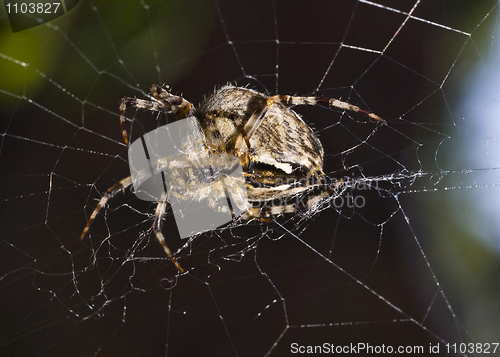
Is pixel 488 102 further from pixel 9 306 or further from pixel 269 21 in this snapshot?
pixel 9 306

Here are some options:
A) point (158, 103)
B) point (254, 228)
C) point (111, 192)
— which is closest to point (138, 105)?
point (158, 103)

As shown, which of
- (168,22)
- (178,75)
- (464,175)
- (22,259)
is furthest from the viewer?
(178,75)

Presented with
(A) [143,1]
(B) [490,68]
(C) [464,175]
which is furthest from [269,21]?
(C) [464,175]

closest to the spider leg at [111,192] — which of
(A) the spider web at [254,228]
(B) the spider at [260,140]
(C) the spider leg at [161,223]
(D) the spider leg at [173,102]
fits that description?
(B) the spider at [260,140]

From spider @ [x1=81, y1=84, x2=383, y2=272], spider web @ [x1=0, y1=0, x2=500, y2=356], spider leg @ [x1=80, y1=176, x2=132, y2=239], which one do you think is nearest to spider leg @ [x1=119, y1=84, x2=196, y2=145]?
spider @ [x1=81, y1=84, x2=383, y2=272]

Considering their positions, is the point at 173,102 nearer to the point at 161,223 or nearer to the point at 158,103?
the point at 158,103

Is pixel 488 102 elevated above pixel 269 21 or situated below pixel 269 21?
below
